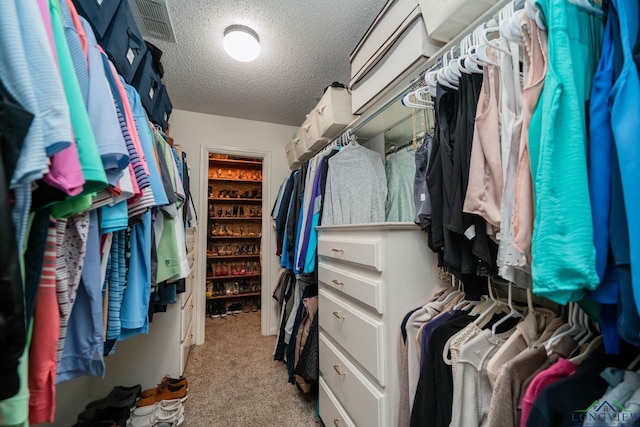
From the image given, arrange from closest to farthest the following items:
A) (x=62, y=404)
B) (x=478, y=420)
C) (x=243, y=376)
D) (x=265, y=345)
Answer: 1. (x=478, y=420)
2. (x=62, y=404)
3. (x=243, y=376)
4. (x=265, y=345)

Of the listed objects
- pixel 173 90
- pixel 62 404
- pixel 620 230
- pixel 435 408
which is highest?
pixel 173 90

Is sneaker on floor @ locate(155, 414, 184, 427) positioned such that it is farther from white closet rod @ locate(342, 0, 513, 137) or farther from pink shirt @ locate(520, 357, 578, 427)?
white closet rod @ locate(342, 0, 513, 137)

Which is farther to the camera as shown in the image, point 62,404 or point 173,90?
point 173,90

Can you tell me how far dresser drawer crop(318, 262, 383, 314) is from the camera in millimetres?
932

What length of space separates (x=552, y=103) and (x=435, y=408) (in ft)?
2.77

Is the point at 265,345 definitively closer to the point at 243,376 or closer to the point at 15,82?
the point at 243,376

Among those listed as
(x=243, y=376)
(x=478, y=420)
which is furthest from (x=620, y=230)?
(x=243, y=376)

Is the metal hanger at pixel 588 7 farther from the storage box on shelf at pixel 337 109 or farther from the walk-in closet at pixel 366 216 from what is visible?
the storage box on shelf at pixel 337 109

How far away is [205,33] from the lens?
154cm

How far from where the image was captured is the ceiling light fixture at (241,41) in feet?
4.80

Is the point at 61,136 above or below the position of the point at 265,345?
above

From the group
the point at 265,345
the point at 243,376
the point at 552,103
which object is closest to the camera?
the point at 552,103

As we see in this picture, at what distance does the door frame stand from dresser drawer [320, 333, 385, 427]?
1463mm

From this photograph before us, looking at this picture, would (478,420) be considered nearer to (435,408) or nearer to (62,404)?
(435,408)
